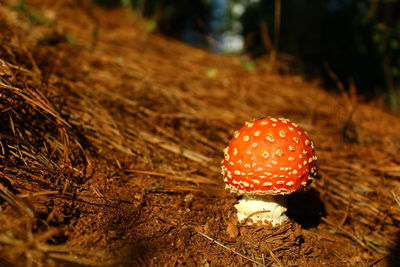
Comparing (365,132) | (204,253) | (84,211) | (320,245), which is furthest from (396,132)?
(84,211)

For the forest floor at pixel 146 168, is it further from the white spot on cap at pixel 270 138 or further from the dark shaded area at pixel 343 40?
the dark shaded area at pixel 343 40

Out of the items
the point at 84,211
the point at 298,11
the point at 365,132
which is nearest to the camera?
the point at 84,211

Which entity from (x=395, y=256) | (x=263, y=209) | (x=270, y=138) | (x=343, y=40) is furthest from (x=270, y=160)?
(x=343, y=40)

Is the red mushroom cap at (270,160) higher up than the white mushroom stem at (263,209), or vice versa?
the red mushroom cap at (270,160)

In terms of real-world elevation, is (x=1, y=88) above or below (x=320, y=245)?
above

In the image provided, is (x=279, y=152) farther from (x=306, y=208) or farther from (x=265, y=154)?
(x=306, y=208)

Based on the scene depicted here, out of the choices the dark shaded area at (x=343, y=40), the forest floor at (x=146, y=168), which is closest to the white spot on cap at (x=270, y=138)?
the forest floor at (x=146, y=168)

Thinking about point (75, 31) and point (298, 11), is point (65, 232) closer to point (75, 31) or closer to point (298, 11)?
point (75, 31)

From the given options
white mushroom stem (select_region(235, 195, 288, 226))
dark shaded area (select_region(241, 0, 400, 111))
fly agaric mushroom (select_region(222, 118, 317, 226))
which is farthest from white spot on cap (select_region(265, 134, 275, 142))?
dark shaded area (select_region(241, 0, 400, 111))
